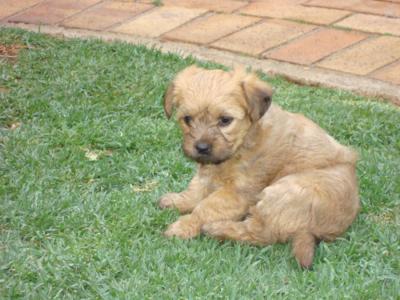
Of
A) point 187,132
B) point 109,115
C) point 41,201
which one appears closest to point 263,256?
point 187,132

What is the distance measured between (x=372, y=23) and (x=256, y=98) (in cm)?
380

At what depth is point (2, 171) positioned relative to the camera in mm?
5793

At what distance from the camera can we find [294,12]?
881cm

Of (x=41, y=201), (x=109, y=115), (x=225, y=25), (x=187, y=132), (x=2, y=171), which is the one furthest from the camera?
(x=225, y=25)

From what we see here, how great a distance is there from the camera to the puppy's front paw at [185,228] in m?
5.00

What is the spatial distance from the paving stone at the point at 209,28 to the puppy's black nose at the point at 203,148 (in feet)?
11.4

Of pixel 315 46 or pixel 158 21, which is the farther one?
pixel 158 21

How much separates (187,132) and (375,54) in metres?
3.22

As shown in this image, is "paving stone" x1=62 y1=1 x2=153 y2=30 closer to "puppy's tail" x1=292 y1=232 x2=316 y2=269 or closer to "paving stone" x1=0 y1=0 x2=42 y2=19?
"paving stone" x1=0 y1=0 x2=42 y2=19

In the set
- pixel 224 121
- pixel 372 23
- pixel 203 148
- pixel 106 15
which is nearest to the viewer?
pixel 203 148

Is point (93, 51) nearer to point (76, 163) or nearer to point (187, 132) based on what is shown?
point (76, 163)

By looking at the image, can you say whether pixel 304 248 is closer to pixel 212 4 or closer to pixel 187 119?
pixel 187 119

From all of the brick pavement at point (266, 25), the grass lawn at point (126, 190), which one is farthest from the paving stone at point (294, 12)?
the grass lawn at point (126, 190)

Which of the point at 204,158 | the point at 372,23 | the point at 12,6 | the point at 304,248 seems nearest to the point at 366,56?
the point at 372,23
